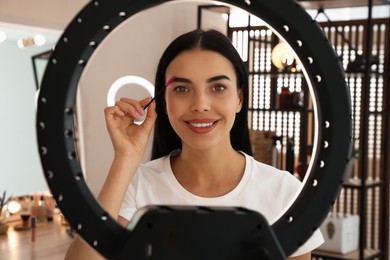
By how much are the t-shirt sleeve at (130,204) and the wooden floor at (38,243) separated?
1.45 meters

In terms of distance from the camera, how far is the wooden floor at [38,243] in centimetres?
230

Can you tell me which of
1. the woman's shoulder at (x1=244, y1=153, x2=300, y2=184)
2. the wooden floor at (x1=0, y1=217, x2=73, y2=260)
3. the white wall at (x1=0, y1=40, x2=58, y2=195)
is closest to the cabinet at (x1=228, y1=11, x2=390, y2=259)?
the white wall at (x1=0, y1=40, x2=58, y2=195)

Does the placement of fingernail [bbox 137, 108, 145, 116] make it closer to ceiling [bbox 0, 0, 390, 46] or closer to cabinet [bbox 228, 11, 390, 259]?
ceiling [bbox 0, 0, 390, 46]

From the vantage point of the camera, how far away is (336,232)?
3236mm

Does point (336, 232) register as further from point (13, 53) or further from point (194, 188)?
point (194, 188)

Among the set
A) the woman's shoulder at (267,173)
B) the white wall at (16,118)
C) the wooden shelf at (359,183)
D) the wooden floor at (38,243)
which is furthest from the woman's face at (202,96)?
the wooden shelf at (359,183)

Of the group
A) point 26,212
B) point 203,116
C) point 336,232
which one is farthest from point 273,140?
point 203,116

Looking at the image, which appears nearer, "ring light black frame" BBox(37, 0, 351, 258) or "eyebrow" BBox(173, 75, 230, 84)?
"ring light black frame" BBox(37, 0, 351, 258)

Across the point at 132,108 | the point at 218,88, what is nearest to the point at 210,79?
the point at 218,88

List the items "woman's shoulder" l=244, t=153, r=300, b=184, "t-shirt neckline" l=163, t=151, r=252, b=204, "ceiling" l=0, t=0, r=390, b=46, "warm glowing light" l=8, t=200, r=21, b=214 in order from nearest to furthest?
"t-shirt neckline" l=163, t=151, r=252, b=204 < "woman's shoulder" l=244, t=153, r=300, b=184 < "ceiling" l=0, t=0, r=390, b=46 < "warm glowing light" l=8, t=200, r=21, b=214

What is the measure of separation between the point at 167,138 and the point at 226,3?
1.72 feet

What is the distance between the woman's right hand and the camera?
24.9 inches

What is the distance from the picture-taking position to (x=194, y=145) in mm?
694

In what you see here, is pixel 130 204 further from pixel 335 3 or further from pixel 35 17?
pixel 335 3
